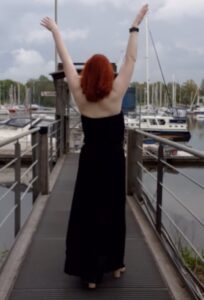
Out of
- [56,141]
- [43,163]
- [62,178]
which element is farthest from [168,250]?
[56,141]

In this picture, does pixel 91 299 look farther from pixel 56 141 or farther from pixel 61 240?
pixel 56 141

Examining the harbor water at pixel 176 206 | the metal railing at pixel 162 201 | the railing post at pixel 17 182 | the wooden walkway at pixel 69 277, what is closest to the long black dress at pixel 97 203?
the wooden walkway at pixel 69 277

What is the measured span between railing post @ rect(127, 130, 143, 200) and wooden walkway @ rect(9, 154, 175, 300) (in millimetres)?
1625

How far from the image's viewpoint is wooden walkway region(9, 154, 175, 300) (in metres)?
3.93

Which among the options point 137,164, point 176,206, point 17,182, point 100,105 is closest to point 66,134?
point 176,206

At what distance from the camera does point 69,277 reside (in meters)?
4.27

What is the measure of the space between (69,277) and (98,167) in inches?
40.3

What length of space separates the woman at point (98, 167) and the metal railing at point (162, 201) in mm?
569

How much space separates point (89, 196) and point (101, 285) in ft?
2.37

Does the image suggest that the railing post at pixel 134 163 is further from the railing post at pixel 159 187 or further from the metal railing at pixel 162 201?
the railing post at pixel 159 187

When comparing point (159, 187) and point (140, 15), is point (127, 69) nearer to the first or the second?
point (140, 15)

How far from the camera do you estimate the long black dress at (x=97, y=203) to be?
380 centimetres

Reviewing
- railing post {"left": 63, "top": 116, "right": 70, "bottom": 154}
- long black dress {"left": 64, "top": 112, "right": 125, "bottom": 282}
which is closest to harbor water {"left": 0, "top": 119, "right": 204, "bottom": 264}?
railing post {"left": 63, "top": 116, "right": 70, "bottom": 154}

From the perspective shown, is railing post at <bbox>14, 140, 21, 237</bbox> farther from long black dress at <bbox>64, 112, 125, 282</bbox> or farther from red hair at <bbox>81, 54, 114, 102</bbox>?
red hair at <bbox>81, 54, 114, 102</bbox>
